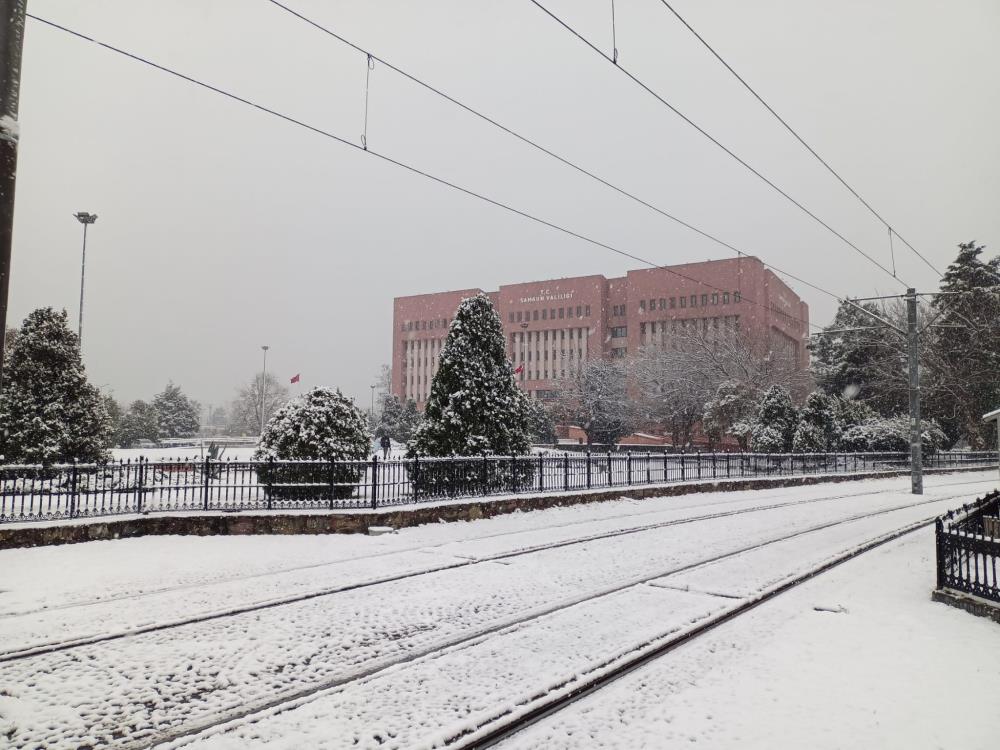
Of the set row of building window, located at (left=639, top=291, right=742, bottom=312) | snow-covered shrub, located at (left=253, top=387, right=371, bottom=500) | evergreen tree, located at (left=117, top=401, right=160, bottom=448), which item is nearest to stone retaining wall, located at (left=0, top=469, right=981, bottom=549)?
snow-covered shrub, located at (left=253, top=387, right=371, bottom=500)

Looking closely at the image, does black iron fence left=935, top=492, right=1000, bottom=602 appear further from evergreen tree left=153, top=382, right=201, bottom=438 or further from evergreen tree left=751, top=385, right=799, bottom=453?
evergreen tree left=153, top=382, right=201, bottom=438

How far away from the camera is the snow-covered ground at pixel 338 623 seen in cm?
448

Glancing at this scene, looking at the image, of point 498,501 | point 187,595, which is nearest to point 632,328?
point 498,501

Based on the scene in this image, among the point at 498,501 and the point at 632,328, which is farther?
the point at 632,328

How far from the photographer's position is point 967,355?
4331 cm

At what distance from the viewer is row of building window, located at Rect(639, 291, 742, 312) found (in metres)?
81.9

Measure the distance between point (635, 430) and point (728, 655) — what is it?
55.7 meters

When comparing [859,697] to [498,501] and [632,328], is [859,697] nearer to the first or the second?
[498,501]

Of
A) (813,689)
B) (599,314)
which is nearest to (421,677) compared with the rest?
(813,689)

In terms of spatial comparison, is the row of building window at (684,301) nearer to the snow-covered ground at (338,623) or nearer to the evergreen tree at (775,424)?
the evergreen tree at (775,424)

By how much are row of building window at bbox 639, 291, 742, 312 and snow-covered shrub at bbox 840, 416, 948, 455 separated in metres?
41.9

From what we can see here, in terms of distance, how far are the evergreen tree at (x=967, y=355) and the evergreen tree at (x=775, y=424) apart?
1553cm

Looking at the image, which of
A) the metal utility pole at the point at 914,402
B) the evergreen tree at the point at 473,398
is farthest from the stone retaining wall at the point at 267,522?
the metal utility pole at the point at 914,402

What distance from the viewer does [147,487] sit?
1288cm
